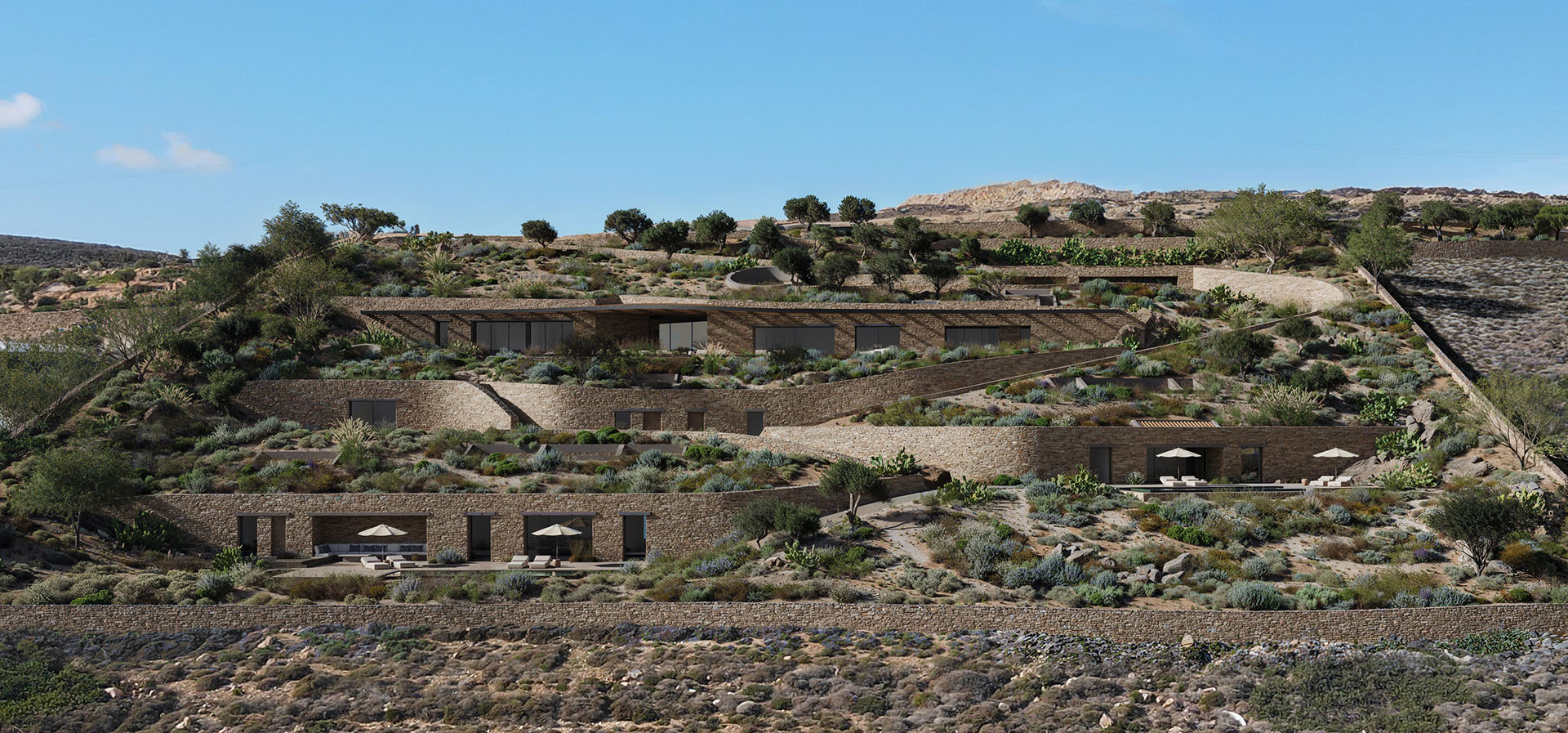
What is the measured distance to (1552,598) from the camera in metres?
31.9

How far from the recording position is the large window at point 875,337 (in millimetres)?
58625

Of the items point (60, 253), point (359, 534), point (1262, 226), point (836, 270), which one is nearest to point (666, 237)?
point (836, 270)

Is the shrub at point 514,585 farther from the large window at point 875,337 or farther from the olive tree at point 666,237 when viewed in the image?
the olive tree at point 666,237

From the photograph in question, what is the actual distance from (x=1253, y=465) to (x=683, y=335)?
28274 millimetres

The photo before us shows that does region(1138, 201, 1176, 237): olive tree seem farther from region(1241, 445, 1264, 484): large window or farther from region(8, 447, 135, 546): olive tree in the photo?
region(8, 447, 135, 546): olive tree

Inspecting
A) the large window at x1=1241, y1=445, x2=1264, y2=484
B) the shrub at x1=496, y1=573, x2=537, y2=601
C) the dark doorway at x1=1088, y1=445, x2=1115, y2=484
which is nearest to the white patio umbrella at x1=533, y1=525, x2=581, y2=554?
the shrub at x1=496, y1=573, x2=537, y2=601

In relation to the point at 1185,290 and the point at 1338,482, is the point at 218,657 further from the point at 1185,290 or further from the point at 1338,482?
the point at 1185,290

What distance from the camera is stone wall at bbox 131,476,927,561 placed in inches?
1537

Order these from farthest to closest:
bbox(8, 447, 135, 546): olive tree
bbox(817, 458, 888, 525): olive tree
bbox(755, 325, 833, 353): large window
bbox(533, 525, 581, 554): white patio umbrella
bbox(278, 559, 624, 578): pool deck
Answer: bbox(755, 325, 833, 353): large window < bbox(817, 458, 888, 525): olive tree < bbox(533, 525, 581, 554): white patio umbrella < bbox(8, 447, 135, 546): olive tree < bbox(278, 559, 624, 578): pool deck

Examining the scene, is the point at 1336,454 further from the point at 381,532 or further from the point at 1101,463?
the point at 381,532

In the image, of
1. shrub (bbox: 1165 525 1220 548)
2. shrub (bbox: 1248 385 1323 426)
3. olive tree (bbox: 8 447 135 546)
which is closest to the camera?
shrub (bbox: 1165 525 1220 548)

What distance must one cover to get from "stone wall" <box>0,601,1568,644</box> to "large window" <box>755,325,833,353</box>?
27024 mm

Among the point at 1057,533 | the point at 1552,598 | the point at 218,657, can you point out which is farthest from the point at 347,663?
the point at 1552,598

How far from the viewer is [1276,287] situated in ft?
213
